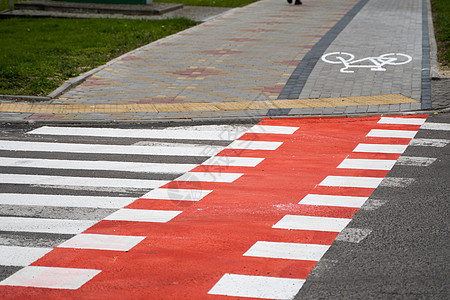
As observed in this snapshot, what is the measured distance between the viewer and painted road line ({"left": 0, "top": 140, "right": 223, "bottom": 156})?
8719 millimetres

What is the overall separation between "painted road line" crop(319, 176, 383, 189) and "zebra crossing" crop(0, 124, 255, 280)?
47.5 inches

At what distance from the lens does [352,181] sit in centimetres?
745

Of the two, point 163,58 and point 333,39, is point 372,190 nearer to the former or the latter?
point 163,58

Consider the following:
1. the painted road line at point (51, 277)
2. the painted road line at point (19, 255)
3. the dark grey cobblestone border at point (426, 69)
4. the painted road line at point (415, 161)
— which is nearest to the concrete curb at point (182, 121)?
the dark grey cobblestone border at point (426, 69)

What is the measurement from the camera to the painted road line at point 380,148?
28.0 ft

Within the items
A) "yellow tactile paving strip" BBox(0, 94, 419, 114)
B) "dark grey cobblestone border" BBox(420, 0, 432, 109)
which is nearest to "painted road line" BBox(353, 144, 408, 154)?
"yellow tactile paving strip" BBox(0, 94, 419, 114)

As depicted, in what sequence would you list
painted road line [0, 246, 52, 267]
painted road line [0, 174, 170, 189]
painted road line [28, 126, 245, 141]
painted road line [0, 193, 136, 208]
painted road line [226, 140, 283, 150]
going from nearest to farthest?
painted road line [0, 246, 52, 267]
painted road line [0, 193, 136, 208]
painted road line [0, 174, 170, 189]
painted road line [226, 140, 283, 150]
painted road line [28, 126, 245, 141]

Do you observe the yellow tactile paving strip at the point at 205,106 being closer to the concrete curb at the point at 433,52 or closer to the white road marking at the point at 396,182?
the concrete curb at the point at 433,52

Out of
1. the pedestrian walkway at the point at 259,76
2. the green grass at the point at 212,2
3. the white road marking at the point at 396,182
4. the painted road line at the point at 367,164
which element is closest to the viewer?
the white road marking at the point at 396,182

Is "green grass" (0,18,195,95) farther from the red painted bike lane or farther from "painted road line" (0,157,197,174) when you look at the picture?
the red painted bike lane

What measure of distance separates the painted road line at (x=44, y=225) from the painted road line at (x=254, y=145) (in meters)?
3.10

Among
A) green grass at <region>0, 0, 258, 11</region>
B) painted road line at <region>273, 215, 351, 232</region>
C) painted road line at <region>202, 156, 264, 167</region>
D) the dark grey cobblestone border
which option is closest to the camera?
painted road line at <region>273, 215, 351, 232</region>

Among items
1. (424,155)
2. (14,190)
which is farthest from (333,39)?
(14,190)

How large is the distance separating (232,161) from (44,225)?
113 inches
